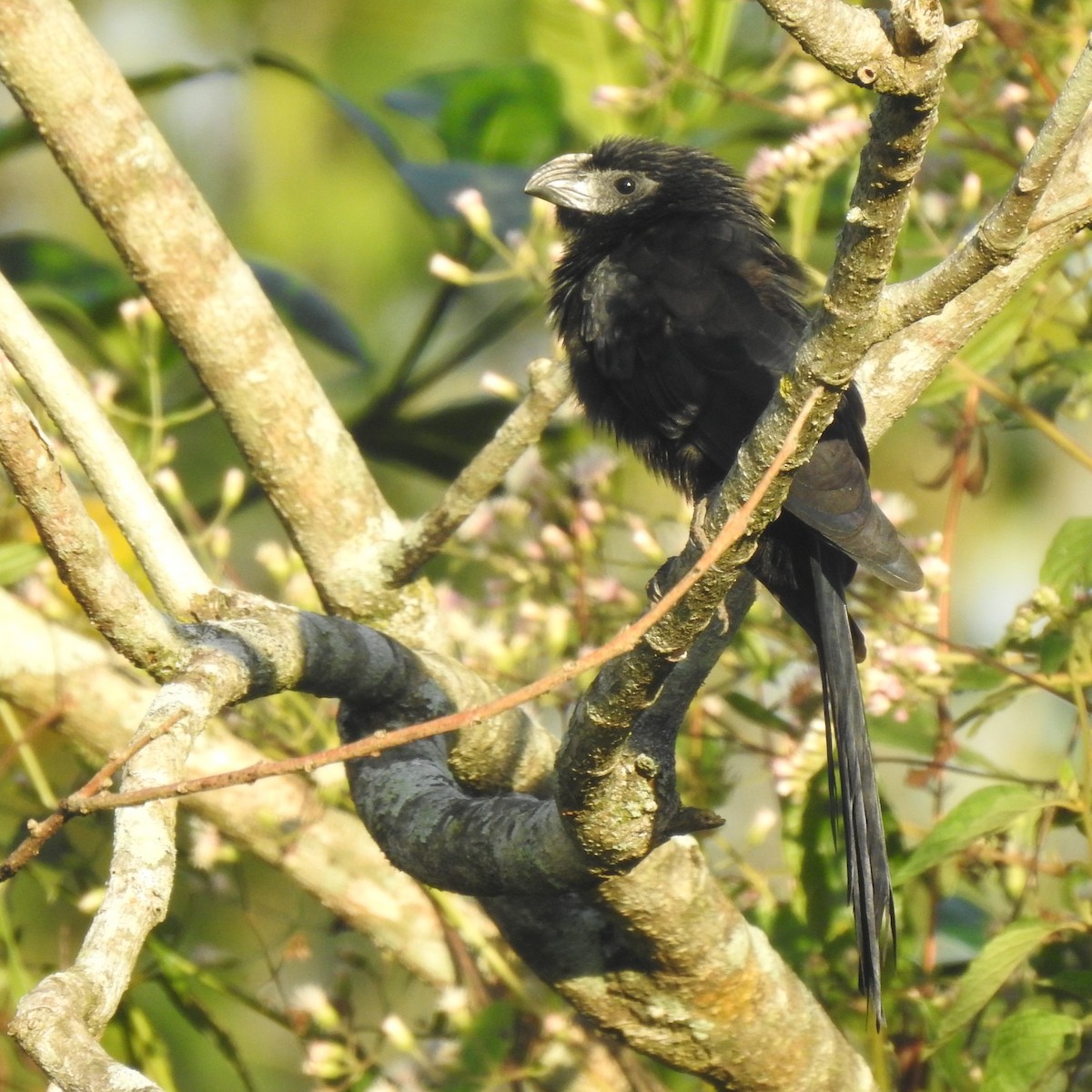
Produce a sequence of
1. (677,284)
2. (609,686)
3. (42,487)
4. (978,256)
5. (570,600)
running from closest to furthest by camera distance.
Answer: (978,256) < (42,487) < (609,686) < (677,284) < (570,600)

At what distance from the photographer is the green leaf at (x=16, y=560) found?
2604 mm

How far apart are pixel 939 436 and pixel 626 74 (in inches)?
58.6

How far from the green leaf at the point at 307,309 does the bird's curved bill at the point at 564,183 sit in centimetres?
80

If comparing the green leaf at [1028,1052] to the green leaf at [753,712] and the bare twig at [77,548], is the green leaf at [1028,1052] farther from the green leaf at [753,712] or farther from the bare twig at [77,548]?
the bare twig at [77,548]

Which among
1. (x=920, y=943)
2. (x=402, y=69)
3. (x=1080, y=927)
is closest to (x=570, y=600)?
(x=920, y=943)

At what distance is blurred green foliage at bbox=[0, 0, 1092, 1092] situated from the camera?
7.84ft

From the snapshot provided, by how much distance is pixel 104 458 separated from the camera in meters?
1.90

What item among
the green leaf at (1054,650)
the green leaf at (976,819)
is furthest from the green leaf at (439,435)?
the green leaf at (976,819)

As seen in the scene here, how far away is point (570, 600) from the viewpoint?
2928 millimetres

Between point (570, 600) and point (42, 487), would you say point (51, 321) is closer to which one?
point (570, 600)

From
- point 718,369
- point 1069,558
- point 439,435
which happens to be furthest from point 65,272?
point 1069,558

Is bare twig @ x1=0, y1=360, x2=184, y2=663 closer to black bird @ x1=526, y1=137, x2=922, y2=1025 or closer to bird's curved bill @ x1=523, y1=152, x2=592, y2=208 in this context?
black bird @ x1=526, y1=137, x2=922, y2=1025

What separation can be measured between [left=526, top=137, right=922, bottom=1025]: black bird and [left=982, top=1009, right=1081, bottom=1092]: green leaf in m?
0.22

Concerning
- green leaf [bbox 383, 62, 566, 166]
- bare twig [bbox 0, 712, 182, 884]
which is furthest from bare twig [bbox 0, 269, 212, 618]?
green leaf [bbox 383, 62, 566, 166]
